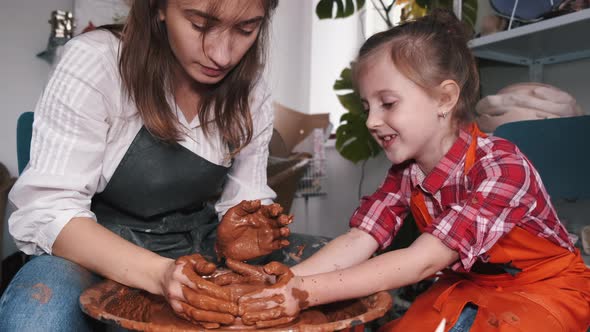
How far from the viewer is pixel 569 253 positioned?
1.16 m

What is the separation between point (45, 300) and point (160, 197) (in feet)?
1.32

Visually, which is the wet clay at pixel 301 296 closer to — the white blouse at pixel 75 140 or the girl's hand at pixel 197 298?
the girl's hand at pixel 197 298

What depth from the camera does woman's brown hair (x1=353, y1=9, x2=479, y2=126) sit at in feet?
3.77

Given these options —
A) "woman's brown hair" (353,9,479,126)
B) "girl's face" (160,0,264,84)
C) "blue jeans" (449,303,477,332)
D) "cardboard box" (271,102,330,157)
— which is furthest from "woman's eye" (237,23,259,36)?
"cardboard box" (271,102,330,157)

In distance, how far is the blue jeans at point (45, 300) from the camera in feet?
2.82

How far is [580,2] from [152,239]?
146 centimetres

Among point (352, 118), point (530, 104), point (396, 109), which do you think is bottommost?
point (352, 118)

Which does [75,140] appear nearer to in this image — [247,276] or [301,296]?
[247,276]

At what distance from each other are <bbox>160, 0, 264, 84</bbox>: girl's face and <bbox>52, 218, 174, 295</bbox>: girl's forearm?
1.24 feet

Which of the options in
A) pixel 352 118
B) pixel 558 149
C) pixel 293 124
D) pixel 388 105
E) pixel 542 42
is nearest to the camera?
pixel 388 105

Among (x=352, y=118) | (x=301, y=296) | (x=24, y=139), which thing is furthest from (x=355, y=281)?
(x=352, y=118)

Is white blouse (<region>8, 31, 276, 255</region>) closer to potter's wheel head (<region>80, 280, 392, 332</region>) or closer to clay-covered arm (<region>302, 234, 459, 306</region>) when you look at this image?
potter's wheel head (<region>80, 280, 392, 332</region>)

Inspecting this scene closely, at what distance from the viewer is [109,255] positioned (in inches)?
38.0

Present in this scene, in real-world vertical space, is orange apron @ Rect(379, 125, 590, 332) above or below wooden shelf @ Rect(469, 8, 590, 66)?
below
